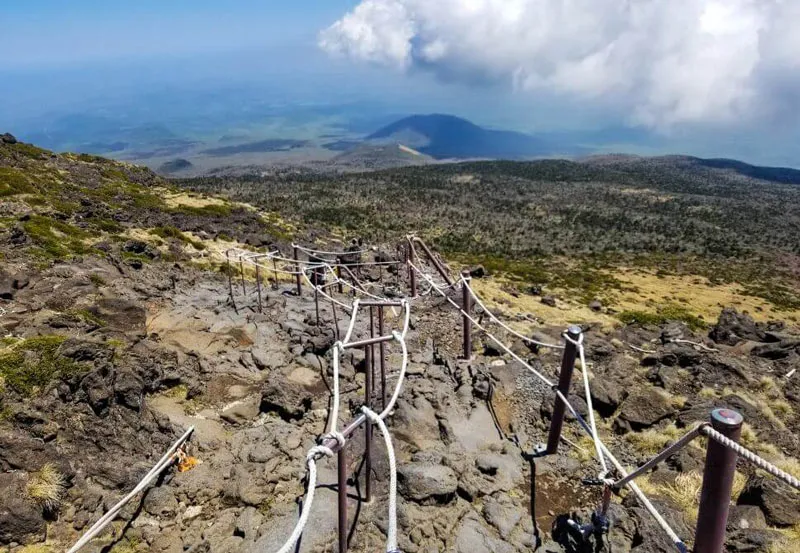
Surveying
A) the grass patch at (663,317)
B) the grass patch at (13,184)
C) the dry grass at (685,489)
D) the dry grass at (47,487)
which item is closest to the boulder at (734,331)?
the grass patch at (663,317)

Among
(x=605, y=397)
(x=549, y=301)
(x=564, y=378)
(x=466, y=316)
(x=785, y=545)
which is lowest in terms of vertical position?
(x=549, y=301)

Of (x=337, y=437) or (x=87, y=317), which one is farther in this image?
(x=87, y=317)

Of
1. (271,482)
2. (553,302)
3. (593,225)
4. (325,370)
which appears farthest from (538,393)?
(593,225)

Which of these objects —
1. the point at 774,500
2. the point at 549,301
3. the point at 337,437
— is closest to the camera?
the point at 337,437

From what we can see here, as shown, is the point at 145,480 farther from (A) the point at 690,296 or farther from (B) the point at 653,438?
(A) the point at 690,296

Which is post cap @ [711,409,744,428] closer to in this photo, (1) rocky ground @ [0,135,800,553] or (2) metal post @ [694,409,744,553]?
(2) metal post @ [694,409,744,553]

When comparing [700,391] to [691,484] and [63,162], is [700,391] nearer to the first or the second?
[691,484]

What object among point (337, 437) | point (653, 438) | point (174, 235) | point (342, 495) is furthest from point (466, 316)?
point (174, 235)
